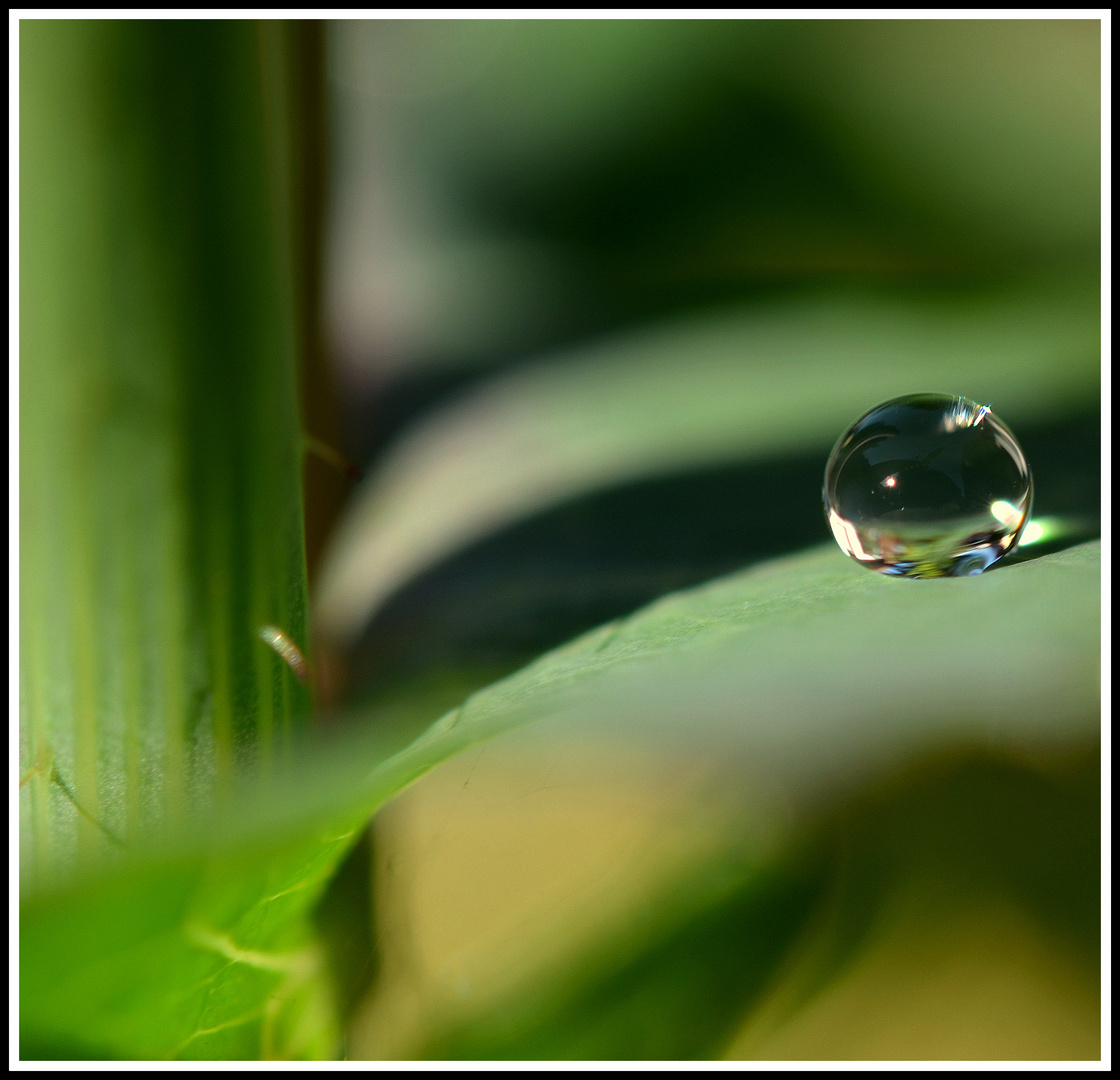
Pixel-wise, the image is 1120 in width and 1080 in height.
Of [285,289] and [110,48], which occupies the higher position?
[110,48]

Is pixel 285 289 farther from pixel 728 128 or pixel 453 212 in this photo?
pixel 728 128

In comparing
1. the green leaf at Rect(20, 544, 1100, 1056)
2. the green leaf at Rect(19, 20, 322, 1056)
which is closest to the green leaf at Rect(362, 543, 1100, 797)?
the green leaf at Rect(20, 544, 1100, 1056)

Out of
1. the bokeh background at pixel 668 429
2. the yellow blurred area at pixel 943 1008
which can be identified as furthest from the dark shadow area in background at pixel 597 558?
the yellow blurred area at pixel 943 1008

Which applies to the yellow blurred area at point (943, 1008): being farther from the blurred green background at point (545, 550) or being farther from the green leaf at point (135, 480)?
the green leaf at point (135, 480)

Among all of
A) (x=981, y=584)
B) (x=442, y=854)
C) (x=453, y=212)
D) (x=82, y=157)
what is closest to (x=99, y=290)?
(x=82, y=157)

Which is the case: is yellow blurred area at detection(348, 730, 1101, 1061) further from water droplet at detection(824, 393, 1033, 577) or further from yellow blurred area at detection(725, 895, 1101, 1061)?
water droplet at detection(824, 393, 1033, 577)

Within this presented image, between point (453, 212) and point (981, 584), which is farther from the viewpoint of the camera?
point (453, 212)
